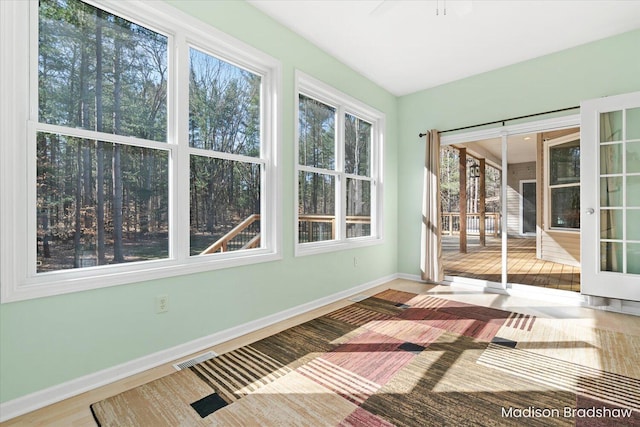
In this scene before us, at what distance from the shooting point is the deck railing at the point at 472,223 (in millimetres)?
5516

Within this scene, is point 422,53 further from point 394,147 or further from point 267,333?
point 267,333

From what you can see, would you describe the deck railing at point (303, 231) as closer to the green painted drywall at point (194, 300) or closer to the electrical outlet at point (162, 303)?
the green painted drywall at point (194, 300)

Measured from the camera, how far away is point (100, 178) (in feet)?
6.53

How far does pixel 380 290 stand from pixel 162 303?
109 inches

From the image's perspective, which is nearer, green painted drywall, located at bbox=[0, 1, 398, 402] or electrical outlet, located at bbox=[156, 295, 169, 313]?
green painted drywall, located at bbox=[0, 1, 398, 402]

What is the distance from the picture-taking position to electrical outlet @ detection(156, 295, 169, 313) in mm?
2145

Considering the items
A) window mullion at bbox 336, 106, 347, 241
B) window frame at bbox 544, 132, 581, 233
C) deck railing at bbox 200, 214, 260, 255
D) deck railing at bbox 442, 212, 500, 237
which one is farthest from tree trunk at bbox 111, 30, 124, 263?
window frame at bbox 544, 132, 581, 233

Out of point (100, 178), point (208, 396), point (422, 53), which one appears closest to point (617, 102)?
point (422, 53)

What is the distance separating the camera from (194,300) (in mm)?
2352

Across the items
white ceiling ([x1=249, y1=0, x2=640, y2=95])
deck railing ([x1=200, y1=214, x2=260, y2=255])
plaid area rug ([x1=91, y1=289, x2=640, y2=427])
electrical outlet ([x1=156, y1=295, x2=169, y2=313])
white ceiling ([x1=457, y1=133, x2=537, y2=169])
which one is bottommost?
plaid area rug ([x1=91, y1=289, x2=640, y2=427])

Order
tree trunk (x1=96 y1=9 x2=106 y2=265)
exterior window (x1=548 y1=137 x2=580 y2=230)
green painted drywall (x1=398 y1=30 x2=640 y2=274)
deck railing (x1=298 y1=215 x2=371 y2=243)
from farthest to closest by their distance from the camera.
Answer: exterior window (x1=548 y1=137 x2=580 y2=230)
deck railing (x1=298 y1=215 x2=371 y2=243)
green painted drywall (x1=398 y1=30 x2=640 y2=274)
tree trunk (x1=96 y1=9 x2=106 y2=265)

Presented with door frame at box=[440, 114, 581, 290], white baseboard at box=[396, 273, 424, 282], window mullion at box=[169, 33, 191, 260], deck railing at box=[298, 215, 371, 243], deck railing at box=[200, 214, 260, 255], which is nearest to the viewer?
window mullion at box=[169, 33, 191, 260]

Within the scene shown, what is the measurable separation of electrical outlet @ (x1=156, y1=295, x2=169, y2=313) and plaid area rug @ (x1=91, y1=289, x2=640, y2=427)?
437 mm

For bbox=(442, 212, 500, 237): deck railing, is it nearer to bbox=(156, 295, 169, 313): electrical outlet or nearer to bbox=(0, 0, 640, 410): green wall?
bbox=(0, 0, 640, 410): green wall
